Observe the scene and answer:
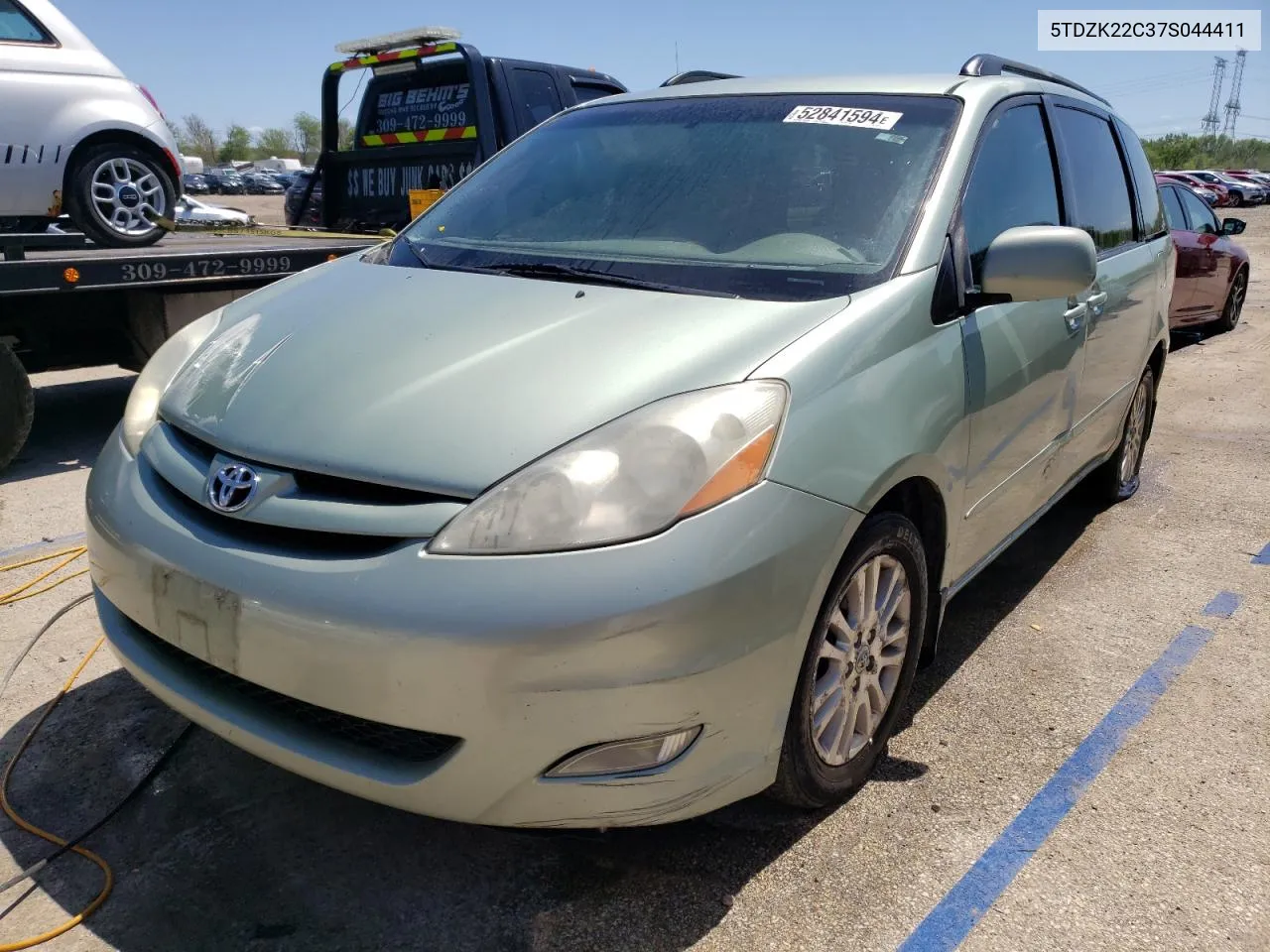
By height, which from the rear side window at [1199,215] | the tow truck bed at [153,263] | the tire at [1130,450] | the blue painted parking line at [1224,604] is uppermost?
the tow truck bed at [153,263]

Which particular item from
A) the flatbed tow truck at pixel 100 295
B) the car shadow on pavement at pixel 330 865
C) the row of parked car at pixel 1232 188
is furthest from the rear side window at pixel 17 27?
the row of parked car at pixel 1232 188

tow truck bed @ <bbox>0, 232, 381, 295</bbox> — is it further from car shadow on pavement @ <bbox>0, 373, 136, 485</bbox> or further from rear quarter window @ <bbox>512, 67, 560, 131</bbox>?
rear quarter window @ <bbox>512, 67, 560, 131</bbox>

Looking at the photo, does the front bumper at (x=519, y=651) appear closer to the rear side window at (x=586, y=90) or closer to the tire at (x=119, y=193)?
the tire at (x=119, y=193)

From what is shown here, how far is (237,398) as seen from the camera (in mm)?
2318

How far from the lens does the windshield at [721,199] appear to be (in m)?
2.60

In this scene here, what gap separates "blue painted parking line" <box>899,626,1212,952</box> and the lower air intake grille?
106cm

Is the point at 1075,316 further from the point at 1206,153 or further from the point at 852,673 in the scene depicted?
the point at 1206,153

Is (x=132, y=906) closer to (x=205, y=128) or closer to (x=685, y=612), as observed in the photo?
(x=685, y=612)

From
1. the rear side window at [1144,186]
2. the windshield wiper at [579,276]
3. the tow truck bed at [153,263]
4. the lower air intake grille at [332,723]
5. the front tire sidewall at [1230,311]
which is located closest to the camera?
the lower air intake grille at [332,723]

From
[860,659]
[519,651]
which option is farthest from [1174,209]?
[519,651]

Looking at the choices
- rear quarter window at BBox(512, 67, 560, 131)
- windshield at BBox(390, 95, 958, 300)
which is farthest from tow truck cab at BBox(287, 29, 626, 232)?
windshield at BBox(390, 95, 958, 300)

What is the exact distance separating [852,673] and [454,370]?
116cm

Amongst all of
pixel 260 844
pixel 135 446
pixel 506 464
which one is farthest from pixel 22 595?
pixel 506 464

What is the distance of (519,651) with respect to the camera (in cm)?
178
